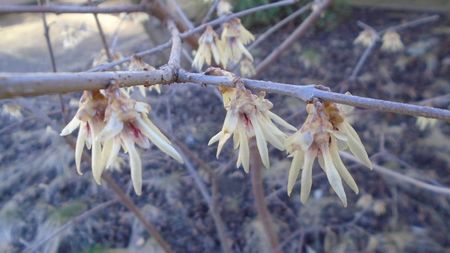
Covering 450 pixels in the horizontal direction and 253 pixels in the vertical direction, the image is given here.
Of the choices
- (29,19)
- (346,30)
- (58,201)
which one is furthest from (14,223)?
(29,19)

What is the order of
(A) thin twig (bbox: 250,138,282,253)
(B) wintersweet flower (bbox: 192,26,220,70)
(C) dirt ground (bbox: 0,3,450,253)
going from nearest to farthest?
(B) wintersweet flower (bbox: 192,26,220,70), (A) thin twig (bbox: 250,138,282,253), (C) dirt ground (bbox: 0,3,450,253)

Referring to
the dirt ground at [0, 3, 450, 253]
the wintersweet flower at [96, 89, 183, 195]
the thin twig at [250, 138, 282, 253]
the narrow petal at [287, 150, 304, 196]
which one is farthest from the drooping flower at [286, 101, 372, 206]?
the dirt ground at [0, 3, 450, 253]

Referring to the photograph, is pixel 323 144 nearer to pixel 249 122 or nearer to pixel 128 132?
pixel 249 122

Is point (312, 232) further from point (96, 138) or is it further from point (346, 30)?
point (346, 30)

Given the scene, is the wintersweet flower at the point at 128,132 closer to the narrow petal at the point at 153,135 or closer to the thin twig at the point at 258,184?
the narrow petal at the point at 153,135

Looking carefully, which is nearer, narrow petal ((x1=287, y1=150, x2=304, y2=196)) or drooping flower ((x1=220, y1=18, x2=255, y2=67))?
narrow petal ((x1=287, y1=150, x2=304, y2=196))

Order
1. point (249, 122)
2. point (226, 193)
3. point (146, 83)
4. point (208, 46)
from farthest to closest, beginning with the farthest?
1. point (226, 193)
2. point (208, 46)
3. point (249, 122)
4. point (146, 83)

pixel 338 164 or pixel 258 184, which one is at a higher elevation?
pixel 338 164

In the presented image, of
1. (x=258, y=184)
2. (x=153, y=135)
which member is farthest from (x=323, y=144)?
(x=258, y=184)

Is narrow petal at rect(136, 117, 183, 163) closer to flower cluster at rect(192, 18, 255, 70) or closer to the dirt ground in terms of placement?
flower cluster at rect(192, 18, 255, 70)
